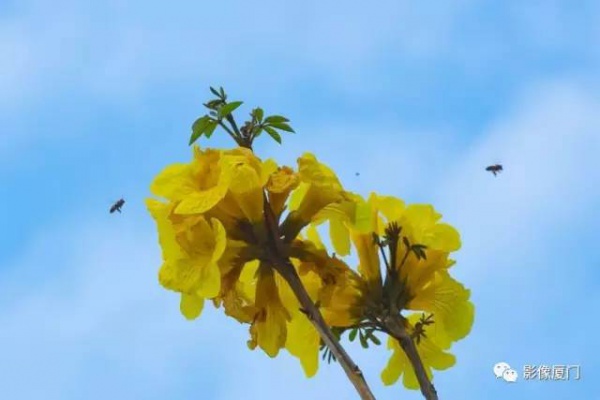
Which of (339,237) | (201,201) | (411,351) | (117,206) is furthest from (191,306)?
(117,206)

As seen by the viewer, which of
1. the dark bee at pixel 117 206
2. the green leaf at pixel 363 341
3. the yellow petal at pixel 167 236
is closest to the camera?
the yellow petal at pixel 167 236

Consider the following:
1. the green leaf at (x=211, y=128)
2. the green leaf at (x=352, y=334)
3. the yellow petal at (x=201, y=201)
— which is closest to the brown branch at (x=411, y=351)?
the green leaf at (x=352, y=334)

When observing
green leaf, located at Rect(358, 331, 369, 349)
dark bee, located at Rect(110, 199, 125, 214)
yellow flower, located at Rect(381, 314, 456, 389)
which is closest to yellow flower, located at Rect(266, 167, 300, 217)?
green leaf, located at Rect(358, 331, 369, 349)

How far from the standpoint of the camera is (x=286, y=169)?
2.90 metres

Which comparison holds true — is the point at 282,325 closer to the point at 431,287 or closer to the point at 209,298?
the point at 209,298

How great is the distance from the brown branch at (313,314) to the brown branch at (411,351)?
30 cm

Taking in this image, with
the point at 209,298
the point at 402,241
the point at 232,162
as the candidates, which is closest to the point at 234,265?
the point at 209,298

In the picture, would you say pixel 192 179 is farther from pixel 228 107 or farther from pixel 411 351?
pixel 411 351

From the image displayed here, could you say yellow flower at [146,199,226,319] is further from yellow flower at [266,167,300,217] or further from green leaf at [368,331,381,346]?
green leaf at [368,331,381,346]

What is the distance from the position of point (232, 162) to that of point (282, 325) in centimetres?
55

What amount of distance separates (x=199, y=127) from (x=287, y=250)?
0.42 metres

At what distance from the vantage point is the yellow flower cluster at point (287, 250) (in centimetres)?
276

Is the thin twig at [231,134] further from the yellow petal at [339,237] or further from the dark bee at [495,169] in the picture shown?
the dark bee at [495,169]

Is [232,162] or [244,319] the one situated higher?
[232,162]
